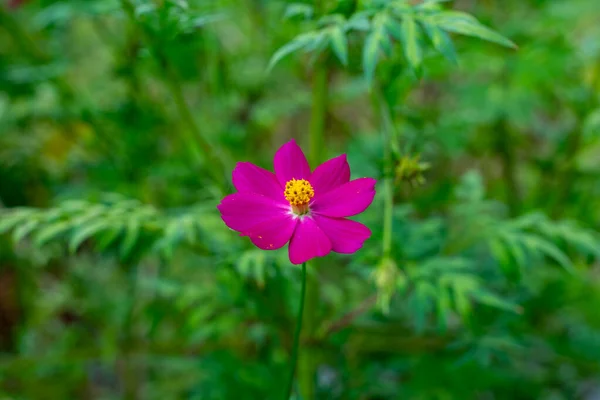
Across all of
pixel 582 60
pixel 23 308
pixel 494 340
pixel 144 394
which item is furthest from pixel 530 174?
pixel 23 308

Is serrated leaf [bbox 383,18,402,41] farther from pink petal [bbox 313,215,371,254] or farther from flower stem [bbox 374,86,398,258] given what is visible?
pink petal [bbox 313,215,371,254]

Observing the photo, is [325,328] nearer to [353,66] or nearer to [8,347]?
[353,66]

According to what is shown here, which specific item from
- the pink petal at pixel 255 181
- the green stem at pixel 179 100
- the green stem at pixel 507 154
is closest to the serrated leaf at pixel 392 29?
the pink petal at pixel 255 181

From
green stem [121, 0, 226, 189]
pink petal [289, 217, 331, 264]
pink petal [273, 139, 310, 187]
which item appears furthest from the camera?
green stem [121, 0, 226, 189]

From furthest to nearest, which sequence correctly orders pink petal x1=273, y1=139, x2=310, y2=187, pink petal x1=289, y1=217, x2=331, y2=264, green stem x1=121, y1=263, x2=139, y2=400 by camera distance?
green stem x1=121, y1=263, x2=139, y2=400, pink petal x1=273, y1=139, x2=310, y2=187, pink petal x1=289, y1=217, x2=331, y2=264

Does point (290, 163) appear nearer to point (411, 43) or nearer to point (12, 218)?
point (411, 43)

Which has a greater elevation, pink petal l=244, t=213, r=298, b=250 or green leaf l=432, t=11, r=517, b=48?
green leaf l=432, t=11, r=517, b=48

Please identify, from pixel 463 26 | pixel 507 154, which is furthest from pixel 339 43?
pixel 507 154

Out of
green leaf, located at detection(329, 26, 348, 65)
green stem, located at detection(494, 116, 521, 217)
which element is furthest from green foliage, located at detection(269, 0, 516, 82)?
green stem, located at detection(494, 116, 521, 217)
